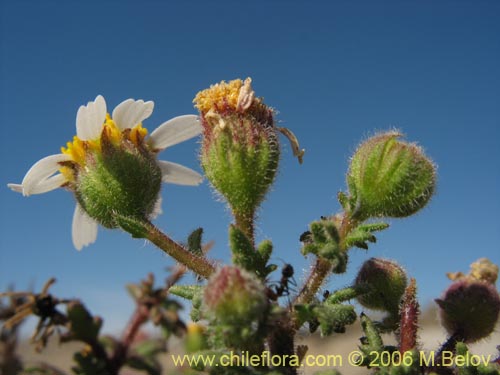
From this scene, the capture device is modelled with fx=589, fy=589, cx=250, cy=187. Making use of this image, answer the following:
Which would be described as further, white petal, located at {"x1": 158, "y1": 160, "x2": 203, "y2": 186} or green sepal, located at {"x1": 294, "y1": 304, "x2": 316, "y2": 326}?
white petal, located at {"x1": 158, "y1": 160, "x2": 203, "y2": 186}

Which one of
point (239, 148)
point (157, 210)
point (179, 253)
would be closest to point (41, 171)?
point (157, 210)

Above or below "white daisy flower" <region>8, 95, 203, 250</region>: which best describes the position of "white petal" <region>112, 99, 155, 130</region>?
above

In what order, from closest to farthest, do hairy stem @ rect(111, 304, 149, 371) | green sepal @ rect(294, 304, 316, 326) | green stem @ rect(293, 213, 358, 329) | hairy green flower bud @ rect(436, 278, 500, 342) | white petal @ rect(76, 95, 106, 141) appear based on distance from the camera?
hairy stem @ rect(111, 304, 149, 371), green sepal @ rect(294, 304, 316, 326), green stem @ rect(293, 213, 358, 329), hairy green flower bud @ rect(436, 278, 500, 342), white petal @ rect(76, 95, 106, 141)

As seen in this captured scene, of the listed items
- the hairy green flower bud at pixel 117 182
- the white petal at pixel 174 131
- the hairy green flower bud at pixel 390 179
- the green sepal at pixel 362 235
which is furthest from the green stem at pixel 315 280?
the white petal at pixel 174 131

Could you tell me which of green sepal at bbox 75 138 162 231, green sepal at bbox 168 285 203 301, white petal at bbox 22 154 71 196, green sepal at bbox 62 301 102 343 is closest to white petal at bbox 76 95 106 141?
green sepal at bbox 75 138 162 231

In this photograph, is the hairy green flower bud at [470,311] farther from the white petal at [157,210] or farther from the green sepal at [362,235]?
the white petal at [157,210]

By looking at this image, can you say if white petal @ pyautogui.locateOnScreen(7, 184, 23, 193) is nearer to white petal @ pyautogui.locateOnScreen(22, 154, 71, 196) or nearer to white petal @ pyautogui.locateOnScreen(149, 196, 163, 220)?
white petal @ pyautogui.locateOnScreen(22, 154, 71, 196)
